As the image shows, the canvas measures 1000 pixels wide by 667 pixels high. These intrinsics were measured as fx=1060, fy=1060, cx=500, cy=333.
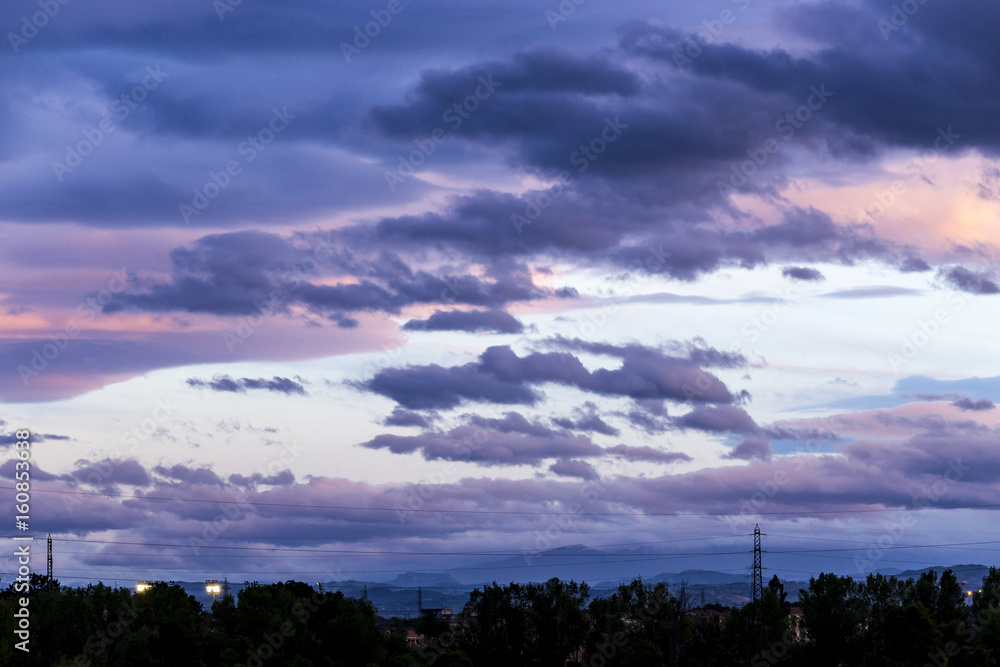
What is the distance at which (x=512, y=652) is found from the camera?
125812 mm

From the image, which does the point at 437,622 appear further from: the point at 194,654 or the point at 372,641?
the point at 194,654

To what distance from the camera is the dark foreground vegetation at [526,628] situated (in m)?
111

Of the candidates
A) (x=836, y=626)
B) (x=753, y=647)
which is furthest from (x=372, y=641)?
(x=836, y=626)

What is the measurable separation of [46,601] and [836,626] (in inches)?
3643

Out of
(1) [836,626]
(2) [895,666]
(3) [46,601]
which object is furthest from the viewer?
(3) [46,601]

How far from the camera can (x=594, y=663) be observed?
4786 inches

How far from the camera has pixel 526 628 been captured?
126188 millimetres

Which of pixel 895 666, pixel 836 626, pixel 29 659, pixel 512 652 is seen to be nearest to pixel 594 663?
pixel 512 652

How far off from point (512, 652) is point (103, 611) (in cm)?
5097

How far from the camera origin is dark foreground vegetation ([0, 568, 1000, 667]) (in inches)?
4360

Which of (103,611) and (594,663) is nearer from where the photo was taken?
(594,663)

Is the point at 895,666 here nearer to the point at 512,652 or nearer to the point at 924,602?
the point at 924,602

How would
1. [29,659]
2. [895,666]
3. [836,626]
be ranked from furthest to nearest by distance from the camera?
[836,626]
[29,659]
[895,666]

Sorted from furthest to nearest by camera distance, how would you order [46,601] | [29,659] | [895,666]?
[46,601]
[29,659]
[895,666]
